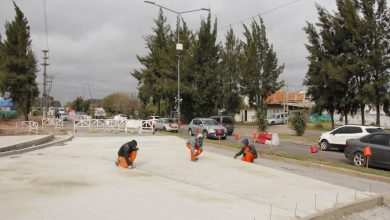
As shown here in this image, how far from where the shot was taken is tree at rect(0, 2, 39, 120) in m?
51.1

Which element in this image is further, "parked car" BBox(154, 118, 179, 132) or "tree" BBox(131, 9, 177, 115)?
"tree" BBox(131, 9, 177, 115)

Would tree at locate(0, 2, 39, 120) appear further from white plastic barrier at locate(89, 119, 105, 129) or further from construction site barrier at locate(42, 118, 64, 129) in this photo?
white plastic barrier at locate(89, 119, 105, 129)

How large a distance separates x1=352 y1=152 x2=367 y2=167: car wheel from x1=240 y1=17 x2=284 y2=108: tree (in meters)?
31.5

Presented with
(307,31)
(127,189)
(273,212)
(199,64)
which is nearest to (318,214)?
(273,212)

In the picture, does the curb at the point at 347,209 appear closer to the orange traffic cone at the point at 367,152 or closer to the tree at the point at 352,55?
the orange traffic cone at the point at 367,152

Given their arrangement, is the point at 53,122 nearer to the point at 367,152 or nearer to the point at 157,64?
the point at 157,64

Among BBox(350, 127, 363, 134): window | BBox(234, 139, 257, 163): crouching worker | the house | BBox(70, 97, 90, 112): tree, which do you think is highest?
BBox(70, 97, 90, 112): tree

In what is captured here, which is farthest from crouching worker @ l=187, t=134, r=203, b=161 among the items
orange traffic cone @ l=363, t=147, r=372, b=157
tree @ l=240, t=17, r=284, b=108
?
tree @ l=240, t=17, r=284, b=108

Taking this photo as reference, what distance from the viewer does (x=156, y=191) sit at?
9953mm

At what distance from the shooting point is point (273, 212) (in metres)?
8.42

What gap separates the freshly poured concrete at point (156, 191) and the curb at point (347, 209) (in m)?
0.43

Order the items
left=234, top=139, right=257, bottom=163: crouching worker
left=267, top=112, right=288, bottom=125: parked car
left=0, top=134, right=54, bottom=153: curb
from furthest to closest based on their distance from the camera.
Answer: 1. left=267, top=112, right=288, bottom=125: parked car
2. left=0, top=134, right=54, bottom=153: curb
3. left=234, top=139, right=257, bottom=163: crouching worker

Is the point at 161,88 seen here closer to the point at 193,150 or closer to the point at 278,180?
the point at 193,150

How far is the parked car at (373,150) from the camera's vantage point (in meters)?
15.5
